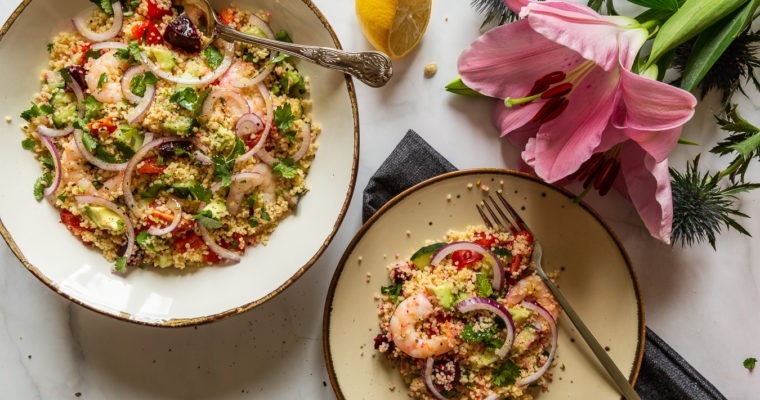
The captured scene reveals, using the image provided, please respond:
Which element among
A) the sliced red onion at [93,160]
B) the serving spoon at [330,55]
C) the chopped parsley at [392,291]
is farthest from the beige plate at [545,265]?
the sliced red onion at [93,160]

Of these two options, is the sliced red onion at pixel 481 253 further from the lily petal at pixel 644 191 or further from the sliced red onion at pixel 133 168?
the sliced red onion at pixel 133 168

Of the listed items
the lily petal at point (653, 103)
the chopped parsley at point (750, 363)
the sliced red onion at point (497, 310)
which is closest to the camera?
the lily petal at point (653, 103)

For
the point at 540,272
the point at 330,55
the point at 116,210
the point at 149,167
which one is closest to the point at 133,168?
the point at 149,167

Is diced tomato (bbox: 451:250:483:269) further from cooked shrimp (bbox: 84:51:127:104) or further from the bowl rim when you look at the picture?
cooked shrimp (bbox: 84:51:127:104)

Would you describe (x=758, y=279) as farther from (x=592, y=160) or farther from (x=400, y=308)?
(x=400, y=308)

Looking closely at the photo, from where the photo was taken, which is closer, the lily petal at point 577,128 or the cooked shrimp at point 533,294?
Answer: the lily petal at point 577,128

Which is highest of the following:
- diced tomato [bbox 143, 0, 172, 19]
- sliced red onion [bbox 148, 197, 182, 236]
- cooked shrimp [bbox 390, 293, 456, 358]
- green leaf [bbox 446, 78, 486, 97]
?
diced tomato [bbox 143, 0, 172, 19]

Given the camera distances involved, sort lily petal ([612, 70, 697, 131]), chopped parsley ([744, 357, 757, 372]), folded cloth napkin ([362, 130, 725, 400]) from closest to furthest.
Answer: lily petal ([612, 70, 697, 131]) < folded cloth napkin ([362, 130, 725, 400]) < chopped parsley ([744, 357, 757, 372])

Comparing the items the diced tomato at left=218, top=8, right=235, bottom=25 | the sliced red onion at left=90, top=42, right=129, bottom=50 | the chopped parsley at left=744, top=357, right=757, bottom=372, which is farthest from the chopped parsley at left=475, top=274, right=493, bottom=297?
the sliced red onion at left=90, top=42, right=129, bottom=50
